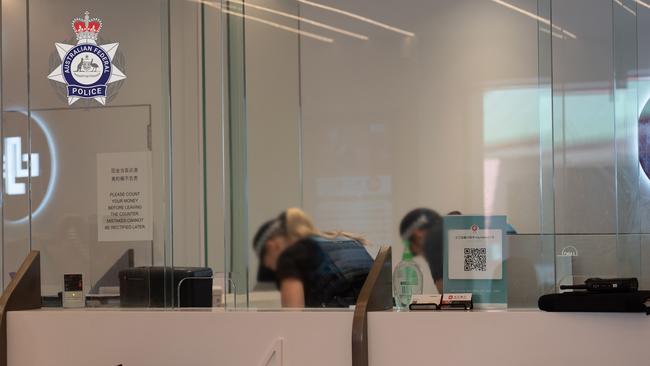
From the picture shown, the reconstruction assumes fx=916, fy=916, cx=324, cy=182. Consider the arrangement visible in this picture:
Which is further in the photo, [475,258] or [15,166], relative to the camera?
[15,166]

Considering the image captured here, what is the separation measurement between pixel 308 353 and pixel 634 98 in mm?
1454

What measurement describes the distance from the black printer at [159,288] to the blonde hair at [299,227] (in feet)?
3.01

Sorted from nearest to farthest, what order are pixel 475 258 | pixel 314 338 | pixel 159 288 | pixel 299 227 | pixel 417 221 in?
pixel 314 338 → pixel 475 258 → pixel 159 288 → pixel 417 221 → pixel 299 227

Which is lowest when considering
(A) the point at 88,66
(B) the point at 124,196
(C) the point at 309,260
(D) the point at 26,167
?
(C) the point at 309,260

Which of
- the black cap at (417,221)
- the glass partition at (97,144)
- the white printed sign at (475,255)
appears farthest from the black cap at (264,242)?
the white printed sign at (475,255)

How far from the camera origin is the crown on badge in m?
3.52

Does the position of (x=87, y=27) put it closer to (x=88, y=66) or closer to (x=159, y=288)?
(x=88, y=66)

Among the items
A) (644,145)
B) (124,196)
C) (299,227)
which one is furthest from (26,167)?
(644,145)

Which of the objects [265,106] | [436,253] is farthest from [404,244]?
[265,106]

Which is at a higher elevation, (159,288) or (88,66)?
(88,66)

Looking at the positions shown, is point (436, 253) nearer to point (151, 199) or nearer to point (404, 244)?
point (404, 244)

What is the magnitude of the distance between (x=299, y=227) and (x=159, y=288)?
114 cm

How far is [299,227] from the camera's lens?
4.41m

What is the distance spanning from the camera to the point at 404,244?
395cm
